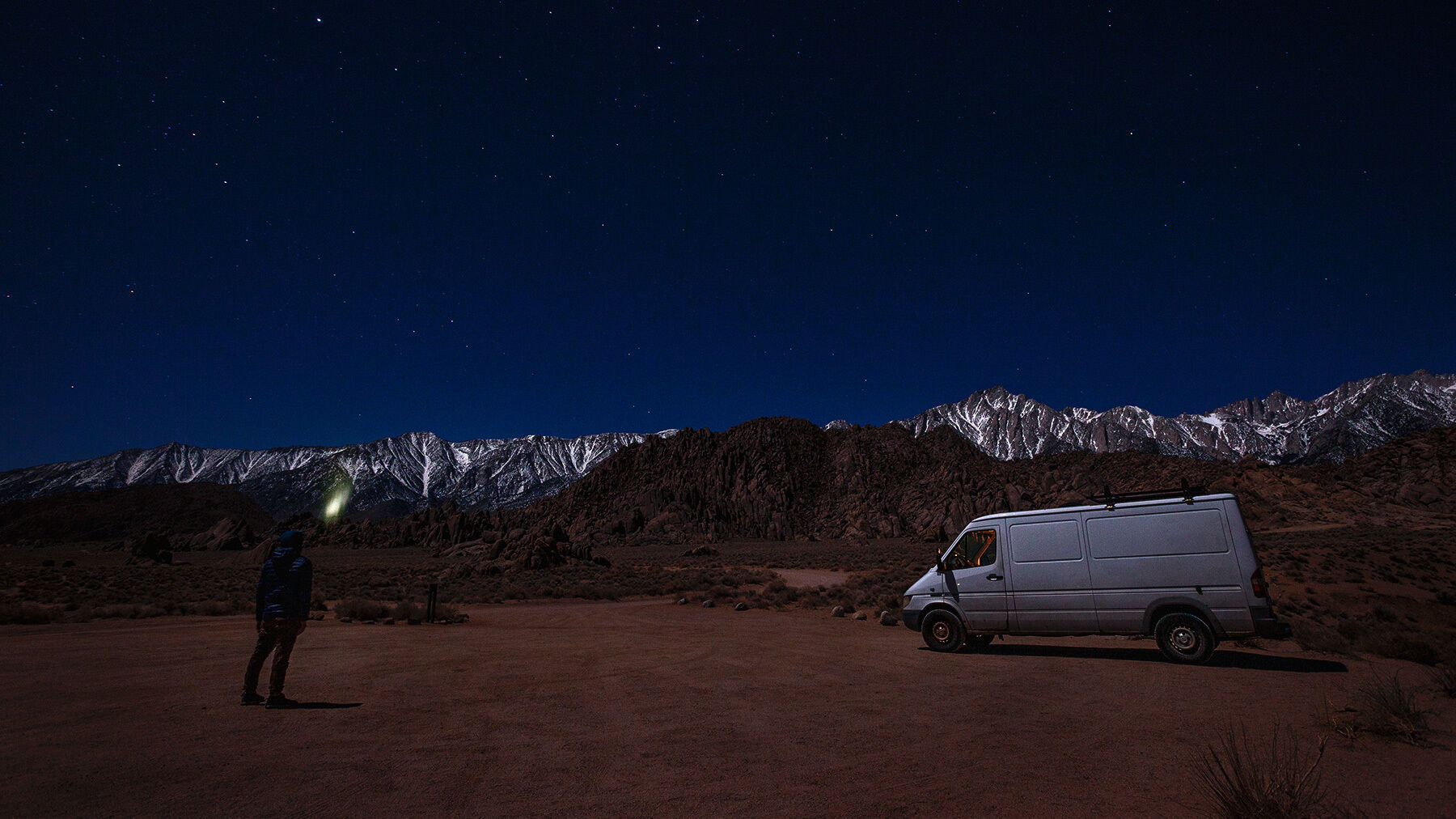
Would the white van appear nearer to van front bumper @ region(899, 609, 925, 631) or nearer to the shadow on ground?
van front bumper @ region(899, 609, 925, 631)

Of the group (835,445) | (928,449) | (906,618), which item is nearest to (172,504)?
(835,445)

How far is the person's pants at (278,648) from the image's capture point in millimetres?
7547

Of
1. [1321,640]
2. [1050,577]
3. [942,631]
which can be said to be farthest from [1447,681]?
[942,631]

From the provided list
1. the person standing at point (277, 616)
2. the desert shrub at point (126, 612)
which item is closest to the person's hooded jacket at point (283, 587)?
the person standing at point (277, 616)

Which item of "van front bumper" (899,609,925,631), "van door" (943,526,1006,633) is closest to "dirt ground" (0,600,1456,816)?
"van front bumper" (899,609,925,631)

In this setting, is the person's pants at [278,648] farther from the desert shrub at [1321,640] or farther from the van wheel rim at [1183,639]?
the desert shrub at [1321,640]

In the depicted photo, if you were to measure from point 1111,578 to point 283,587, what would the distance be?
1205 cm

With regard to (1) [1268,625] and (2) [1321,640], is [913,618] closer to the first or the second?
(1) [1268,625]

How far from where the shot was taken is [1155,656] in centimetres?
1084

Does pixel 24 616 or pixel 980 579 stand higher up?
pixel 980 579

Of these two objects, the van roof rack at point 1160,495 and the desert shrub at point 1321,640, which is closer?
the van roof rack at point 1160,495

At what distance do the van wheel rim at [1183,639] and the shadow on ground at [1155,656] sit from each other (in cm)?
33

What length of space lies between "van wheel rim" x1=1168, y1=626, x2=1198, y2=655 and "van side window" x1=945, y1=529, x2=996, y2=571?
111 inches

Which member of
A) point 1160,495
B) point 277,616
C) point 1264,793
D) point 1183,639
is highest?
point 1160,495
